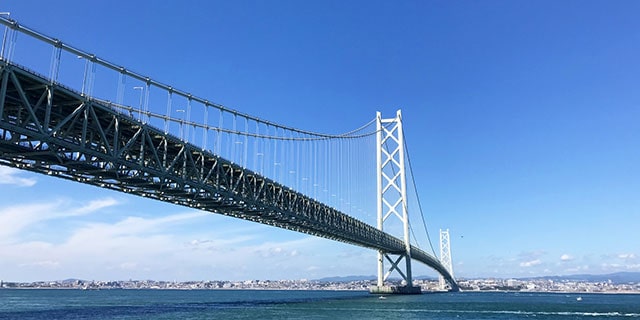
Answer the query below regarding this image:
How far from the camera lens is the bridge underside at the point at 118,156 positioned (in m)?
21.2

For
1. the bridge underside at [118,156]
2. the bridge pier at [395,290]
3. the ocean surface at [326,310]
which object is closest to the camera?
the bridge underside at [118,156]

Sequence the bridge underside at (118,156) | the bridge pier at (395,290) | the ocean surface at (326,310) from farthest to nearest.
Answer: the bridge pier at (395,290) → the ocean surface at (326,310) → the bridge underside at (118,156)

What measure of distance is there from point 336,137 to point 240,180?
119 feet

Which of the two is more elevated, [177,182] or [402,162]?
[402,162]

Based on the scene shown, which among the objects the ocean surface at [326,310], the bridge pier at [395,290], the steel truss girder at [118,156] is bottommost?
the ocean surface at [326,310]

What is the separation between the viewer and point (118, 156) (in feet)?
82.3

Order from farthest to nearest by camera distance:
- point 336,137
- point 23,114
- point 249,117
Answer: point 336,137 < point 249,117 < point 23,114

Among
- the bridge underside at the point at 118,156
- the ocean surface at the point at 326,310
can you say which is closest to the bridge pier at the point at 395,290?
the ocean surface at the point at 326,310

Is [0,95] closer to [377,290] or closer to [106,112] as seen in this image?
[106,112]

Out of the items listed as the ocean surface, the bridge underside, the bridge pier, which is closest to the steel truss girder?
the bridge underside

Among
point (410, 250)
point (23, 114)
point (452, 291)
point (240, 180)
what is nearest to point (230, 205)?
point (240, 180)

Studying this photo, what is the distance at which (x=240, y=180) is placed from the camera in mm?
38719

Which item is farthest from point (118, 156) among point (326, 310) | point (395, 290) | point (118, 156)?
point (395, 290)

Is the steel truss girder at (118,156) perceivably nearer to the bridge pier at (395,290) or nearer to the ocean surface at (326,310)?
the ocean surface at (326,310)
